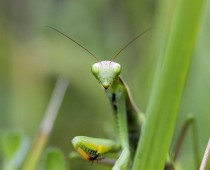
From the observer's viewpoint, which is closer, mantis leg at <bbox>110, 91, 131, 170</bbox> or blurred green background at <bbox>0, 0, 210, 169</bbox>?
mantis leg at <bbox>110, 91, 131, 170</bbox>

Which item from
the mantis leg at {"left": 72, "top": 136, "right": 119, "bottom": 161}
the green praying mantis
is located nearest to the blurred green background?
the green praying mantis

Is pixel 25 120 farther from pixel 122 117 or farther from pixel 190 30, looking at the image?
pixel 190 30

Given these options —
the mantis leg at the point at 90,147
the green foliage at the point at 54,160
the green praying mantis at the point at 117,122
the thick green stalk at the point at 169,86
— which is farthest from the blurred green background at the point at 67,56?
the thick green stalk at the point at 169,86

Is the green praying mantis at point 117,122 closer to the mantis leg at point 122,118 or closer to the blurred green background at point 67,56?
the mantis leg at point 122,118

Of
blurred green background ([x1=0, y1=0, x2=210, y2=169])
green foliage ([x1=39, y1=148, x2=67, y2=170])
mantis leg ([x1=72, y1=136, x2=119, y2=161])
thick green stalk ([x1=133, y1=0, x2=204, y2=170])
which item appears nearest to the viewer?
thick green stalk ([x1=133, y1=0, x2=204, y2=170])

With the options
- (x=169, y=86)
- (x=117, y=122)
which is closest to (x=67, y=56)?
(x=117, y=122)

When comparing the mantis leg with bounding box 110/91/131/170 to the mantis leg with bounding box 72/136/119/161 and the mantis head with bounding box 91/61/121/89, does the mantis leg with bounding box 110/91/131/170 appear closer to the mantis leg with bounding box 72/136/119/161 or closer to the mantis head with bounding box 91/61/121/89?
the mantis leg with bounding box 72/136/119/161

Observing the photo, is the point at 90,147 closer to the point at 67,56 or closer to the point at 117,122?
the point at 117,122
